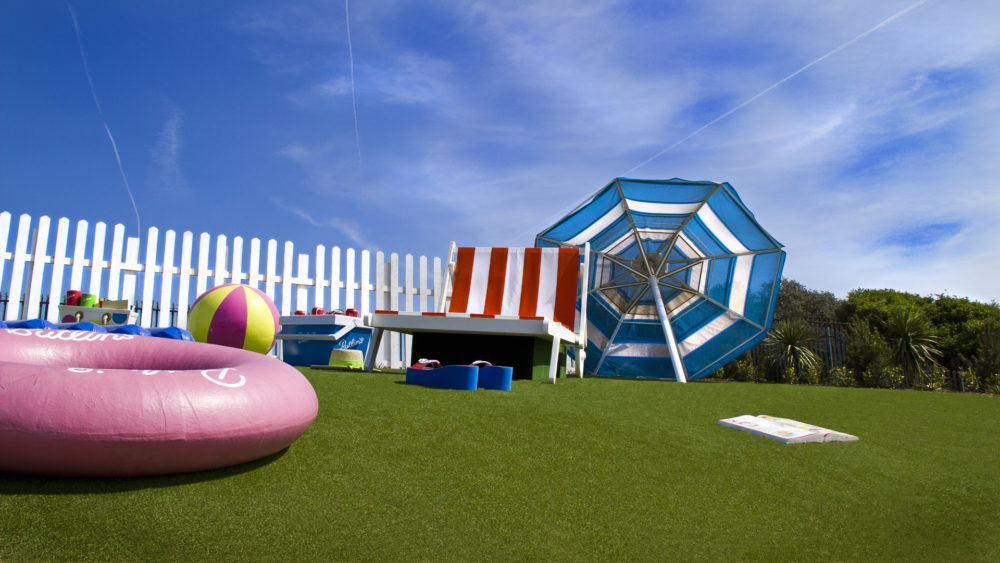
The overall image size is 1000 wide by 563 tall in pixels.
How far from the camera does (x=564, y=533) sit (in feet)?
9.00

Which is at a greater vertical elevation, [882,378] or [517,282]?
[517,282]

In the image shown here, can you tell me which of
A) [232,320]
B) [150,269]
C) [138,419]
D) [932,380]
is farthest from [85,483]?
[932,380]

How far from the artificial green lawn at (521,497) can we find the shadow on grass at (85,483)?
0.04ft

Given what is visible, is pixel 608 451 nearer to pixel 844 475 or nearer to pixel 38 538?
pixel 844 475

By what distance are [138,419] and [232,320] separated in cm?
597

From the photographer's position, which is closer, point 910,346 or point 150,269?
point 150,269

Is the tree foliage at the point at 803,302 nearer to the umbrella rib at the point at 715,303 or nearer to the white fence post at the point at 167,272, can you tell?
the umbrella rib at the point at 715,303

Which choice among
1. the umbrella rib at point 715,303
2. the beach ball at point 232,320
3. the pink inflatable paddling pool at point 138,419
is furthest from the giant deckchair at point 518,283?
the pink inflatable paddling pool at point 138,419

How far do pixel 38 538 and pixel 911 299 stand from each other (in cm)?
3284

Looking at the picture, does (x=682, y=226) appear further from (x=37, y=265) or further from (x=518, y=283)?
(x=37, y=265)

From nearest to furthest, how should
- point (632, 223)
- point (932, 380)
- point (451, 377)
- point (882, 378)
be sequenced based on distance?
1. point (451, 377)
2. point (632, 223)
3. point (882, 378)
4. point (932, 380)

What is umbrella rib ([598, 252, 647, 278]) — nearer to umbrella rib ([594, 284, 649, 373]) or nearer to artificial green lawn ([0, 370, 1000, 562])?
umbrella rib ([594, 284, 649, 373])

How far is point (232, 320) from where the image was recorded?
823 cm

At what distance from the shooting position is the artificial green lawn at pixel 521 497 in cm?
244
